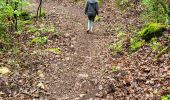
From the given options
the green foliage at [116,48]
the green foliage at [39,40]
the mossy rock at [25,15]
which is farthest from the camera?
the mossy rock at [25,15]

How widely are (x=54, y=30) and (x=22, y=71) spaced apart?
21.0ft

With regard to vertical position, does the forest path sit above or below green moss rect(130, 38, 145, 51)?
below

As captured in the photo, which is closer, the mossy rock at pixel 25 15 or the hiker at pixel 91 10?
the hiker at pixel 91 10

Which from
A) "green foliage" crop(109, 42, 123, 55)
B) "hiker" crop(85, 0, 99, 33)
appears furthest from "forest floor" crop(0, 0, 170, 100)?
"hiker" crop(85, 0, 99, 33)

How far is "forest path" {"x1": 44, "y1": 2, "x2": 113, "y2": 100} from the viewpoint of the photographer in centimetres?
976

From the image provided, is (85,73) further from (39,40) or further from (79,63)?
(39,40)

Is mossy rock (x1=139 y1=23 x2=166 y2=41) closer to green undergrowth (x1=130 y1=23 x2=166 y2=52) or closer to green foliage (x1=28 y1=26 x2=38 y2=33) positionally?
green undergrowth (x1=130 y1=23 x2=166 y2=52)

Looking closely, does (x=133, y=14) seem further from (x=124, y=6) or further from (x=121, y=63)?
(x=121, y=63)

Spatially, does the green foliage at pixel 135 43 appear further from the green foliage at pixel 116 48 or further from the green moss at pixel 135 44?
the green foliage at pixel 116 48

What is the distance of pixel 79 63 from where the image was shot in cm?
1227

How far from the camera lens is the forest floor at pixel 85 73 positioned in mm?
9164

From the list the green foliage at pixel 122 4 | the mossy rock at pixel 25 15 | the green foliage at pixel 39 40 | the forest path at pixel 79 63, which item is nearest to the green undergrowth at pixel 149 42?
the forest path at pixel 79 63

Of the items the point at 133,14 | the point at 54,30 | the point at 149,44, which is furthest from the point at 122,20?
the point at 149,44

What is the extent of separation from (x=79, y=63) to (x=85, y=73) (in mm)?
1198
